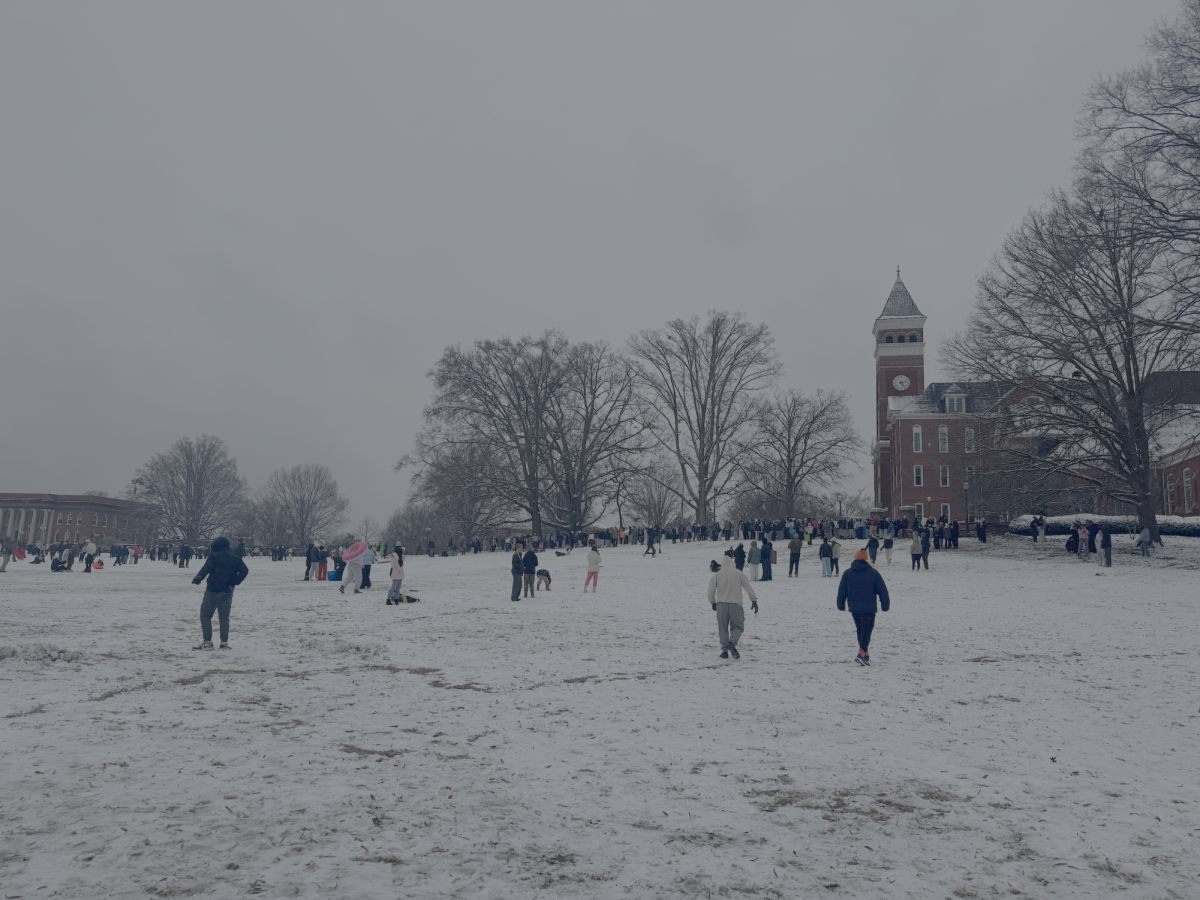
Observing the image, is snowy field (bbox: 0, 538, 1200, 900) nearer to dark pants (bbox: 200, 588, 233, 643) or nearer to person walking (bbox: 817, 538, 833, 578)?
dark pants (bbox: 200, 588, 233, 643)

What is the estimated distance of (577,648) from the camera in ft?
41.7

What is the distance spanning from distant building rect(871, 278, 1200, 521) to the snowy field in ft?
87.2

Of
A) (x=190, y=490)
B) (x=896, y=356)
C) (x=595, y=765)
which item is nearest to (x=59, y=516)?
(x=190, y=490)

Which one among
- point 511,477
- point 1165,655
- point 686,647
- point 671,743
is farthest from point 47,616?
point 511,477

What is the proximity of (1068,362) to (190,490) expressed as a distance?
85.1 meters

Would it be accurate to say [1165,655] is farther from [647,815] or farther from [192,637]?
[192,637]

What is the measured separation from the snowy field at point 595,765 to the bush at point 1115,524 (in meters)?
27.0

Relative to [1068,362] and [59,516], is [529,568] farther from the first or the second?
[59,516]

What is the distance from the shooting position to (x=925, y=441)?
200 feet

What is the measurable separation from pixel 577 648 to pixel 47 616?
10699 millimetres

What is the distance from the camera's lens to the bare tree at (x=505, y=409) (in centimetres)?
4778

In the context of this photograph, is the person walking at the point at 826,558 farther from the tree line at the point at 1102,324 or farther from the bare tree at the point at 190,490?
the bare tree at the point at 190,490

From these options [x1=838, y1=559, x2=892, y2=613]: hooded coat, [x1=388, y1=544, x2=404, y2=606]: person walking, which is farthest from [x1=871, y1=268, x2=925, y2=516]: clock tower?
[x1=838, y1=559, x2=892, y2=613]: hooded coat

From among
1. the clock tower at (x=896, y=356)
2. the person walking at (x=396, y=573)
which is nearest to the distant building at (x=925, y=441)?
the clock tower at (x=896, y=356)
